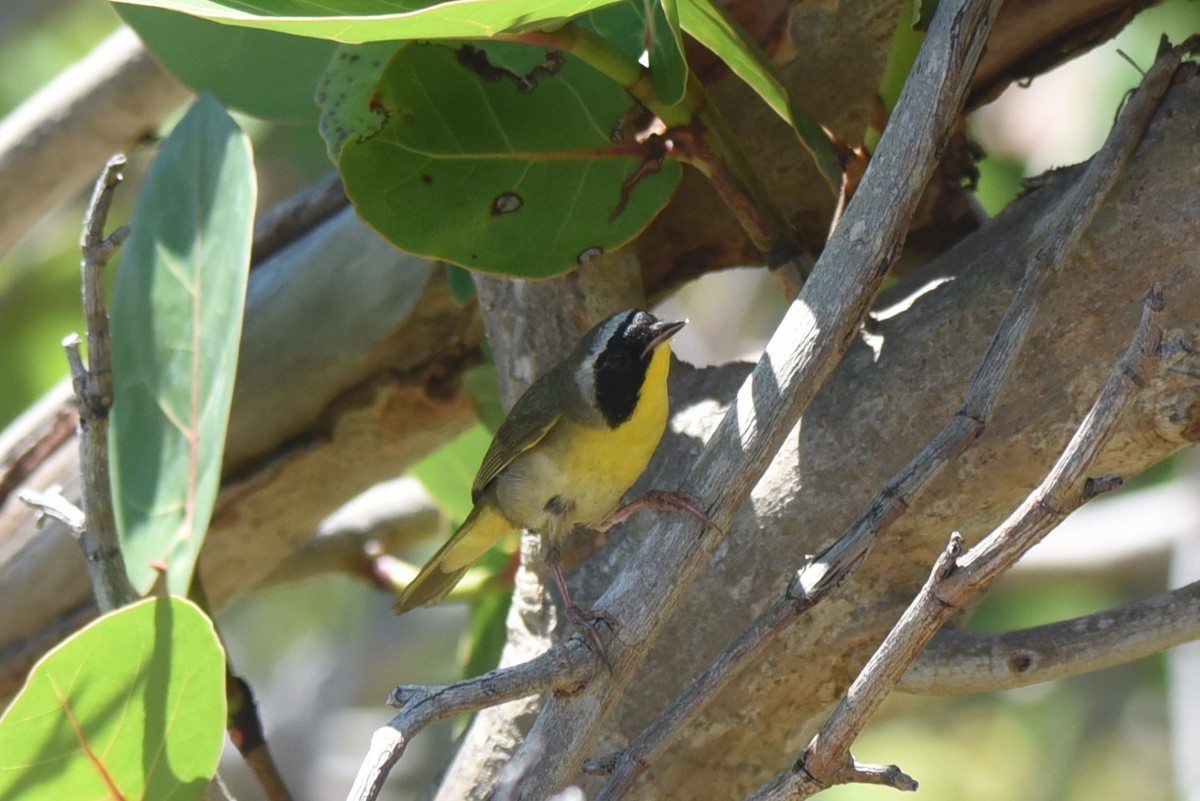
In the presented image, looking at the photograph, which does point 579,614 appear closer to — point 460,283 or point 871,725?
point 460,283

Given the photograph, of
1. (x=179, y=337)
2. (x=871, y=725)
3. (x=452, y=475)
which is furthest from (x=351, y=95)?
(x=871, y=725)

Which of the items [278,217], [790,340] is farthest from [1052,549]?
[790,340]

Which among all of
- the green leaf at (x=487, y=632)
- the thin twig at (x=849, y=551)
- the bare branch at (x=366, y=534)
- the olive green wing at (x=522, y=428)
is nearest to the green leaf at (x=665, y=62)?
the thin twig at (x=849, y=551)

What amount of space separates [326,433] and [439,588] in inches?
16.1

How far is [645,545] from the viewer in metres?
1.54

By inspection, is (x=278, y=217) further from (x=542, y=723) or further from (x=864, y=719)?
(x=864, y=719)

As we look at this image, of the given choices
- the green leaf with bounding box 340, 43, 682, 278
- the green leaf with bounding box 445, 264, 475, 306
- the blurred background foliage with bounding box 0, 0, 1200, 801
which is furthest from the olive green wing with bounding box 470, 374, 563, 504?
the blurred background foliage with bounding box 0, 0, 1200, 801

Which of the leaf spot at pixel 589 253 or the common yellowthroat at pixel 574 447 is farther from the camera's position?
the common yellowthroat at pixel 574 447

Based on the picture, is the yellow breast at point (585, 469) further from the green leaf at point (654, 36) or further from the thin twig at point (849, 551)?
the thin twig at point (849, 551)

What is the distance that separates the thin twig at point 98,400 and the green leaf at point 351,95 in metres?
0.30

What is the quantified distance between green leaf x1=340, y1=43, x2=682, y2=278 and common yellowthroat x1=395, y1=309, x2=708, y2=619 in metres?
0.31

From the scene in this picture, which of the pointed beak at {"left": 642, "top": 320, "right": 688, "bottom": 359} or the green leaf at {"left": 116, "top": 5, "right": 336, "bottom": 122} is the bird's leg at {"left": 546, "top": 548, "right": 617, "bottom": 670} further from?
the green leaf at {"left": 116, "top": 5, "right": 336, "bottom": 122}

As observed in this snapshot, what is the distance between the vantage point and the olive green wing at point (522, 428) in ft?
7.81

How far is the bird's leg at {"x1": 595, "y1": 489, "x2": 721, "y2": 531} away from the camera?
150cm
